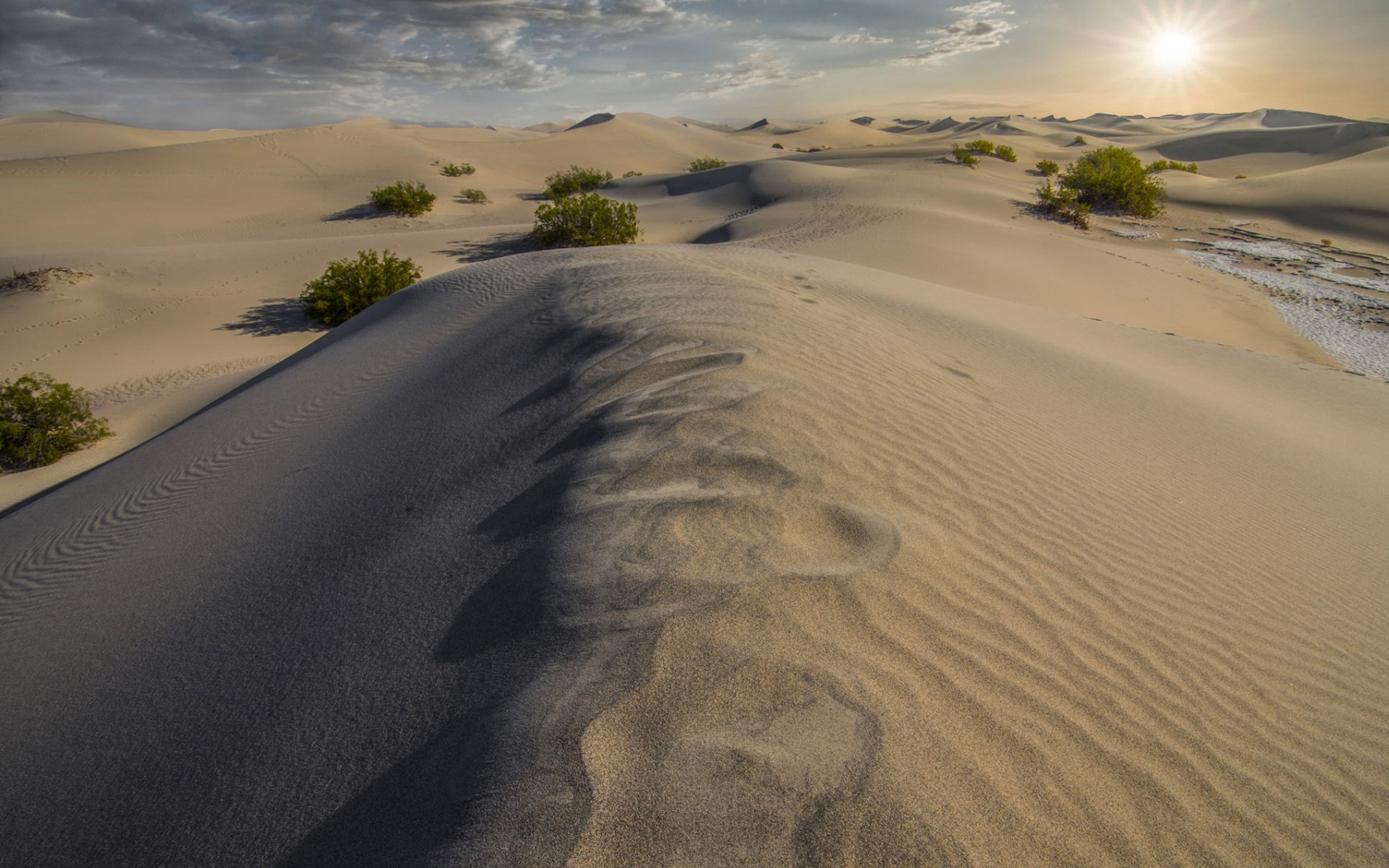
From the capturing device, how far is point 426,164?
85.9 feet

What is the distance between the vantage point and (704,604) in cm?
185

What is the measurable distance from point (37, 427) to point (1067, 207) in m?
18.8

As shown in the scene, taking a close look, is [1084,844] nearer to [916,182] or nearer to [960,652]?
[960,652]

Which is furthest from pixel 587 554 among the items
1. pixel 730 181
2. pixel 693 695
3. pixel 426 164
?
pixel 426 164

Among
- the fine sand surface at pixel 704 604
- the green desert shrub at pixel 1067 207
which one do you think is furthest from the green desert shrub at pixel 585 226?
the green desert shrub at pixel 1067 207

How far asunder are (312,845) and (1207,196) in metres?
24.1

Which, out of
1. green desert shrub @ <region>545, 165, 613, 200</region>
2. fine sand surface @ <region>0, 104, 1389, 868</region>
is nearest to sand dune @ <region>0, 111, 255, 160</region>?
green desert shrub @ <region>545, 165, 613, 200</region>

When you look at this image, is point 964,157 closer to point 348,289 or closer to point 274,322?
point 348,289

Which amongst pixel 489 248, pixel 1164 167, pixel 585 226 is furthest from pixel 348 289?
pixel 1164 167

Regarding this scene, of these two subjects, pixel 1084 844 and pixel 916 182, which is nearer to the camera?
pixel 1084 844

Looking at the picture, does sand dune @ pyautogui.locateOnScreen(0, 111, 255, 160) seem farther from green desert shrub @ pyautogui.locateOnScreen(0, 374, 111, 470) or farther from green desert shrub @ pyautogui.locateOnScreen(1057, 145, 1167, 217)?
green desert shrub @ pyautogui.locateOnScreen(1057, 145, 1167, 217)

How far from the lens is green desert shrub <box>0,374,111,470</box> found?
6035 mm

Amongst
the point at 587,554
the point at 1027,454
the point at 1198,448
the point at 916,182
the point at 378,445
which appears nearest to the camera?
the point at 587,554

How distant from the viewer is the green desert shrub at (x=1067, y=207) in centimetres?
1480
